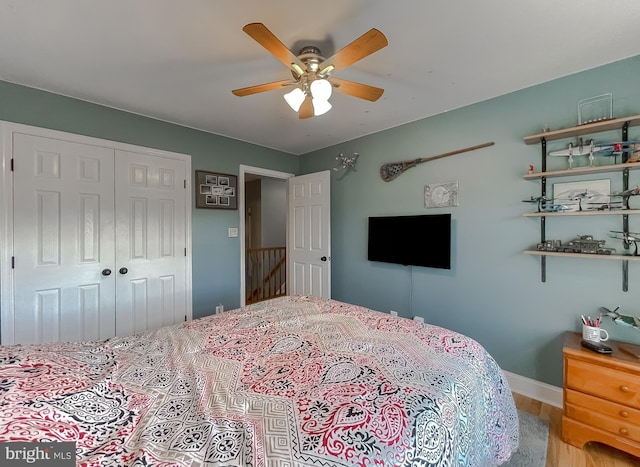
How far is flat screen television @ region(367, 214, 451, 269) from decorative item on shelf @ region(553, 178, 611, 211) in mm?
808

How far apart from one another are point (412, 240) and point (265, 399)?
230 cm

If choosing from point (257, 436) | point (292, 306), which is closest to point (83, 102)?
point (292, 306)

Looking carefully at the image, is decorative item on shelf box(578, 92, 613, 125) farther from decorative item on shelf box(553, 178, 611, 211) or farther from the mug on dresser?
the mug on dresser

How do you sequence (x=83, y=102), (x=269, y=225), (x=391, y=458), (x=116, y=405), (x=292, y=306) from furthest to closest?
(x=269, y=225), (x=83, y=102), (x=292, y=306), (x=116, y=405), (x=391, y=458)

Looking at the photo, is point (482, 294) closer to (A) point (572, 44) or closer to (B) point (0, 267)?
(A) point (572, 44)

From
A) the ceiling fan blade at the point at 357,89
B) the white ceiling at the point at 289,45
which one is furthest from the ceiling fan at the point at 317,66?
the white ceiling at the point at 289,45

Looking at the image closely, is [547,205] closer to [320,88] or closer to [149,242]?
[320,88]

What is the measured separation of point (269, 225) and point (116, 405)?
5.54 m

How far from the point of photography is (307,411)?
0.90 meters

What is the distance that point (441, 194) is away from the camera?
2762mm

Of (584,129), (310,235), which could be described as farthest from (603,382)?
(310,235)

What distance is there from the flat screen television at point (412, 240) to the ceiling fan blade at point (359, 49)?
1.72 m

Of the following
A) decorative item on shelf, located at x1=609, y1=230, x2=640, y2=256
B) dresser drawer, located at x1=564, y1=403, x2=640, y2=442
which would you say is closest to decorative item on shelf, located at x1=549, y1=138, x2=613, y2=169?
decorative item on shelf, located at x1=609, y1=230, x2=640, y2=256

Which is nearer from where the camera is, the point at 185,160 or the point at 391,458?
the point at 391,458
